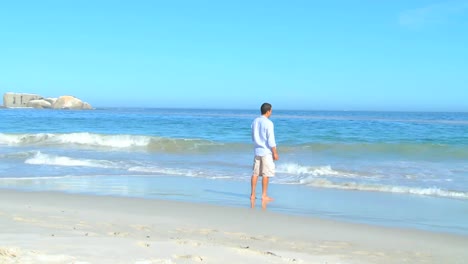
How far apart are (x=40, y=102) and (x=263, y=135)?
8300 centimetres

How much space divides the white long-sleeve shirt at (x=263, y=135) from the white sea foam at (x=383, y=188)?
221 centimetres

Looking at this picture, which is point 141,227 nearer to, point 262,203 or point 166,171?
point 262,203

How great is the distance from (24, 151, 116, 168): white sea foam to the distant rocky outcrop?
2884 inches

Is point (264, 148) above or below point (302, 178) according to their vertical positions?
above

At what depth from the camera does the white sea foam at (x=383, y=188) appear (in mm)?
9023

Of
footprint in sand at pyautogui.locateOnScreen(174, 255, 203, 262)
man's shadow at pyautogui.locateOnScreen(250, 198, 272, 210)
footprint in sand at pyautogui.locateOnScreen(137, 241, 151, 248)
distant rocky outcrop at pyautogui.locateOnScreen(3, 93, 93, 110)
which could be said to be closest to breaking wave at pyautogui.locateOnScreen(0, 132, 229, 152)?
man's shadow at pyautogui.locateOnScreen(250, 198, 272, 210)

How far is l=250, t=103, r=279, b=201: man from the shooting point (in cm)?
808

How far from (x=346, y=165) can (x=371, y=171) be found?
131cm

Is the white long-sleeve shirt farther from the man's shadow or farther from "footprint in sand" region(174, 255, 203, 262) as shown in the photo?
"footprint in sand" region(174, 255, 203, 262)

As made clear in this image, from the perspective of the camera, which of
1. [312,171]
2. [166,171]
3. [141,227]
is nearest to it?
[141,227]

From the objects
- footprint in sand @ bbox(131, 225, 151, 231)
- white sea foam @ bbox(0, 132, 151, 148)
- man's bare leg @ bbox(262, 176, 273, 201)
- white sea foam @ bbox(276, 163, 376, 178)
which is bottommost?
white sea foam @ bbox(0, 132, 151, 148)

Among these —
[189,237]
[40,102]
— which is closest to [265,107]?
[189,237]

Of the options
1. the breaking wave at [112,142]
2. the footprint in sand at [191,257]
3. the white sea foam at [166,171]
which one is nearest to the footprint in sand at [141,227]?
the footprint in sand at [191,257]

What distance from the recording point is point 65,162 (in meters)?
13.6
